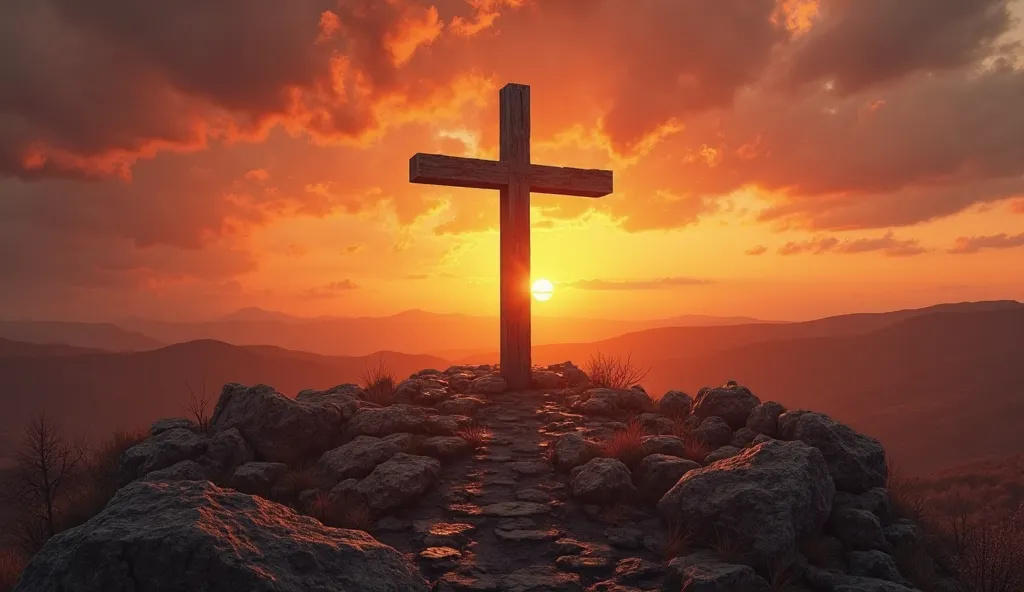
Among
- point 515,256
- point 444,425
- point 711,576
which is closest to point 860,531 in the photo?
point 711,576

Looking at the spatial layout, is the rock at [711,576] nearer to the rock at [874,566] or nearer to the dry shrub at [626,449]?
the rock at [874,566]

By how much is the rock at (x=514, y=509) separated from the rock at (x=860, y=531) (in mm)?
3281

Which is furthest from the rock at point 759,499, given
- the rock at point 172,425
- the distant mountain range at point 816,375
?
the distant mountain range at point 816,375

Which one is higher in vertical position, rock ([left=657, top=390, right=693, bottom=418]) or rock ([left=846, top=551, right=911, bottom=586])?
rock ([left=657, top=390, right=693, bottom=418])

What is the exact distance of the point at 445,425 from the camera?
10578 millimetres

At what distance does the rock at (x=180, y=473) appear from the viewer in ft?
28.2

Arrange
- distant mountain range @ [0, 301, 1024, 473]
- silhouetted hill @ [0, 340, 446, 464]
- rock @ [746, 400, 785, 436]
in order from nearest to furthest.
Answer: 1. rock @ [746, 400, 785, 436]
2. distant mountain range @ [0, 301, 1024, 473]
3. silhouetted hill @ [0, 340, 446, 464]

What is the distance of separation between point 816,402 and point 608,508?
4204 inches

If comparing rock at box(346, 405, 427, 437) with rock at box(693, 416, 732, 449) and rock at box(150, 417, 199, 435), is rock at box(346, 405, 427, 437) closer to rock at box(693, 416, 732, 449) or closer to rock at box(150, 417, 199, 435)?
rock at box(150, 417, 199, 435)

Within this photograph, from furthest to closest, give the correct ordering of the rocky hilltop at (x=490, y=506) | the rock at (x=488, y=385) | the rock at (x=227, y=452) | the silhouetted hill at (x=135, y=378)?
1. the silhouetted hill at (x=135, y=378)
2. the rock at (x=488, y=385)
3. the rock at (x=227, y=452)
4. the rocky hilltop at (x=490, y=506)

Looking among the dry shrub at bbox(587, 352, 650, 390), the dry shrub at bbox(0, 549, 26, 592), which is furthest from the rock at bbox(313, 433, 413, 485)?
the dry shrub at bbox(587, 352, 650, 390)

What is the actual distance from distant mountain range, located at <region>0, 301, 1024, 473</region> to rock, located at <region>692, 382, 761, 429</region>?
66.8 meters

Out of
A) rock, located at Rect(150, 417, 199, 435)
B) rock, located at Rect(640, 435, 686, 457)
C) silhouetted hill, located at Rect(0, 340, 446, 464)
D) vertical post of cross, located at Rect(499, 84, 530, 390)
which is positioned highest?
vertical post of cross, located at Rect(499, 84, 530, 390)

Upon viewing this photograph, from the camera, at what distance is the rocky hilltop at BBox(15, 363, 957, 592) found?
467 cm
